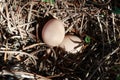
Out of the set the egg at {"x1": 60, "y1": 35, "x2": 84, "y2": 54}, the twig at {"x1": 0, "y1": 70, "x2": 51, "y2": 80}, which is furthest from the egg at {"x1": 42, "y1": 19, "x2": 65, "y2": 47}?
the twig at {"x1": 0, "y1": 70, "x2": 51, "y2": 80}

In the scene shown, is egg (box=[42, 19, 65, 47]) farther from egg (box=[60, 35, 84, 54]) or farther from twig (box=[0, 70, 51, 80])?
twig (box=[0, 70, 51, 80])

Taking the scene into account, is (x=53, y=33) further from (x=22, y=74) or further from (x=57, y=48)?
(x=22, y=74)

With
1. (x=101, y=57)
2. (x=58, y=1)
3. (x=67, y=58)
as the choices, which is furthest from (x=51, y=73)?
(x=58, y=1)

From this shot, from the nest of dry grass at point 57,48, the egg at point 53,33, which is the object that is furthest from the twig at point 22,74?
the egg at point 53,33

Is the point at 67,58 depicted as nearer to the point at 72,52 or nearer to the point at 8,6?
the point at 72,52

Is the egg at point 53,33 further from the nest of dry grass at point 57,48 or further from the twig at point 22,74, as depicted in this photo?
the twig at point 22,74

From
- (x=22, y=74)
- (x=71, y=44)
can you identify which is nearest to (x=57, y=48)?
(x=71, y=44)
